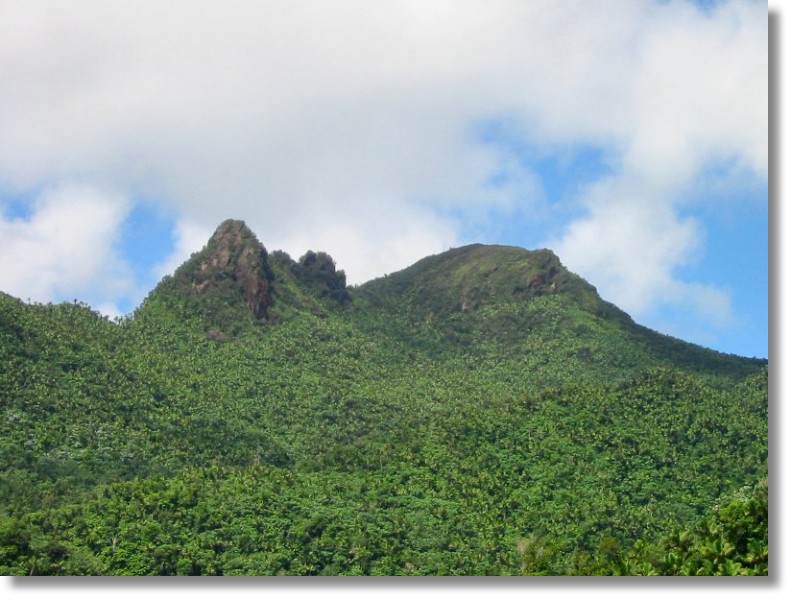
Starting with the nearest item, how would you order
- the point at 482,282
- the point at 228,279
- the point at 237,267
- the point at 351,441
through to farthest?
the point at 351,441, the point at 228,279, the point at 237,267, the point at 482,282

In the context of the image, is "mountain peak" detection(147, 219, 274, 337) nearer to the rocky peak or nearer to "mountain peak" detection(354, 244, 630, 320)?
the rocky peak

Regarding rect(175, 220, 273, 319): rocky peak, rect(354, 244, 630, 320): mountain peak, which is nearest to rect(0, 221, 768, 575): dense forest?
rect(175, 220, 273, 319): rocky peak

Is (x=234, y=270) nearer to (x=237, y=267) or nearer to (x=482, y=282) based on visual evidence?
(x=237, y=267)

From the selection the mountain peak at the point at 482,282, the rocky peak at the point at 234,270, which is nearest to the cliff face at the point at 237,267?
the rocky peak at the point at 234,270

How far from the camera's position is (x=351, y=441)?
28.9 m

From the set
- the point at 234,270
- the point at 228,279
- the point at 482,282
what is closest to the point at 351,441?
the point at 228,279

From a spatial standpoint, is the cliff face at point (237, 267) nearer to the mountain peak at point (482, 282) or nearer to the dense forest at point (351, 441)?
the dense forest at point (351, 441)

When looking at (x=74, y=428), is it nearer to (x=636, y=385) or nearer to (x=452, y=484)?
(x=452, y=484)

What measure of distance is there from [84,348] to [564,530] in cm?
1650

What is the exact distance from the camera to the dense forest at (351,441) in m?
17.4

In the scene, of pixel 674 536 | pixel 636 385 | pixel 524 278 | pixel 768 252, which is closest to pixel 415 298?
pixel 524 278

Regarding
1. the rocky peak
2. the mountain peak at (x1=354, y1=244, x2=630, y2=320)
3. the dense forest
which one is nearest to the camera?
the dense forest

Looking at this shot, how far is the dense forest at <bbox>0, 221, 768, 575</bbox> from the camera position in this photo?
17.4m

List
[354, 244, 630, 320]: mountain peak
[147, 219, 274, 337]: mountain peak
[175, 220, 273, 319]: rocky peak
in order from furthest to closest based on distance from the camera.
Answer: [354, 244, 630, 320]: mountain peak
[175, 220, 273, 319]: rocky peak
[147, 219, 274, 337]: mountain peak
